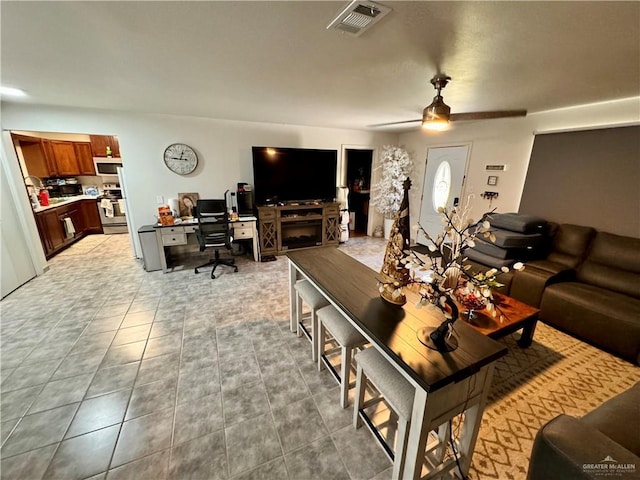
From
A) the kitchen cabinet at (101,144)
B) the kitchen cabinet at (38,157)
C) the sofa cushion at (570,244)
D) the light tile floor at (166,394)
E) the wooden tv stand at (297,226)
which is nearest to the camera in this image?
the light tile floor at (166,394)

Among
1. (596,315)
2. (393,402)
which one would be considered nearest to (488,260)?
(596,315)

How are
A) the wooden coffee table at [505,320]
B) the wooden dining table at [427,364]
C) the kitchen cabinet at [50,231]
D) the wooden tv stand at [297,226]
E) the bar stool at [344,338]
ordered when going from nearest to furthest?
1. the wooden dining table at [427,364]
2. the bar stool at [344,338]
3. the wooden coffee table at [505,320]
4. the kitchen cabinet at [50,231]
5. the wooden tv stand at [297,226]

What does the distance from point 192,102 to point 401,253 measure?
10.7 ft

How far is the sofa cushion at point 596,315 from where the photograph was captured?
2.13 meters

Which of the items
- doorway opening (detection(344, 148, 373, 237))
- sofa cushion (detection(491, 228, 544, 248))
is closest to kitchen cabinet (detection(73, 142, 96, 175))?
doorway opening (detection(344, 148, 373, 237))

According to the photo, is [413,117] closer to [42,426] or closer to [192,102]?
[192,102]

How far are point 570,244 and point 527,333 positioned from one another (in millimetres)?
1551

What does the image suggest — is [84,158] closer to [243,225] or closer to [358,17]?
[243,225]

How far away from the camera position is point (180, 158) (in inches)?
165

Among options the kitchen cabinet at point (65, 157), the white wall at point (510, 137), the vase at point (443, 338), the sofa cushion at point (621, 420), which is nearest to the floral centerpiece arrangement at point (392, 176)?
the white wall at point (510, 137)

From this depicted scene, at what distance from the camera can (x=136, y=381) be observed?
1935 mm

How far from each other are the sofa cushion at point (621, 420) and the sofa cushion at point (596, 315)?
114 centimetres

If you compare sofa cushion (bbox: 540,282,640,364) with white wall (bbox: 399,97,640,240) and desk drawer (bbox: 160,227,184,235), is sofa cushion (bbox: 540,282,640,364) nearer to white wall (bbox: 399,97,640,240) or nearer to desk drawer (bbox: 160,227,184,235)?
white wall (bbox: 399,97,640,240)

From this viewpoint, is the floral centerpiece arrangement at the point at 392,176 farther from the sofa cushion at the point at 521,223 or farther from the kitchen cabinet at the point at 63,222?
the kitchen cabinet at the point at 63,222
